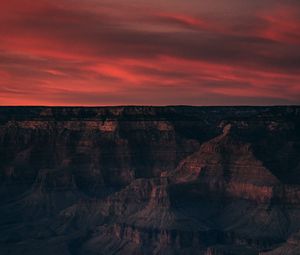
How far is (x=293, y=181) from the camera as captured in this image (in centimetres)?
19775

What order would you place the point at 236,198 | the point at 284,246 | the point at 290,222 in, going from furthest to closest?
the point at 236,198, the point at 290,222, the point at 284,246

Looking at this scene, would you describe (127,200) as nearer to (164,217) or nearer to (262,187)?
(164,217)

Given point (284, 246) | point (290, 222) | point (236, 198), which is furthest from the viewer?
point (236, 198)

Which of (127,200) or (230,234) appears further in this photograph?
(127,200)

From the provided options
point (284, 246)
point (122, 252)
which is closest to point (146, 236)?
point (122, 252)

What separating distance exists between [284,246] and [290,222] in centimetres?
2085

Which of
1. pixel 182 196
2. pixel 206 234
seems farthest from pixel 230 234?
→ pixel 182 196

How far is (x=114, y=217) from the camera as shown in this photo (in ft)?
656

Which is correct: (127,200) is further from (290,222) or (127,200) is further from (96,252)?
(290,222)

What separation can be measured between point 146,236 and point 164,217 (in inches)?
232

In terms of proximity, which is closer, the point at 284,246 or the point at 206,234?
the point at 284,246

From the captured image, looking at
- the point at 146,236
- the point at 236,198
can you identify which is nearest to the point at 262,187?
the point at 236,198

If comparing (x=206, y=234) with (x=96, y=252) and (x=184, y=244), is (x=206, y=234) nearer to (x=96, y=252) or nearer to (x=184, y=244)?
(x=184, y=244)

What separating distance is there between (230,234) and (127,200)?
79.5 feet
